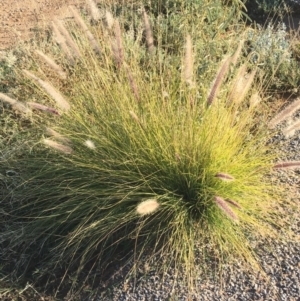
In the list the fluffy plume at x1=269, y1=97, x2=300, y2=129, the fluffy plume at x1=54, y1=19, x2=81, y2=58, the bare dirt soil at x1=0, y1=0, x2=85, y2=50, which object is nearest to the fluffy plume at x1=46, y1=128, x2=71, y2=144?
the fluffy plume at x1=54, y1=19, x2=81, y2=58

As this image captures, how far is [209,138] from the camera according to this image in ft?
10.6

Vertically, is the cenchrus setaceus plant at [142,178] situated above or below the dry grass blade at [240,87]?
below

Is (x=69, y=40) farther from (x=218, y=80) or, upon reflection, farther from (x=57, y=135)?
(x=218, y=80)

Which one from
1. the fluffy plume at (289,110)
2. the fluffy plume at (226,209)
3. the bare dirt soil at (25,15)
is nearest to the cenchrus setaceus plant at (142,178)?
the fluffy plume at (289,110)

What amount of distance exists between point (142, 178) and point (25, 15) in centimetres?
385

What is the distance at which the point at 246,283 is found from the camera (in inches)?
120

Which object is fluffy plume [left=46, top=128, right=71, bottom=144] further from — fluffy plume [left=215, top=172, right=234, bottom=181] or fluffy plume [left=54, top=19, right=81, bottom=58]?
fluffy plume [left=215, top=172, right=234, bottom=181]

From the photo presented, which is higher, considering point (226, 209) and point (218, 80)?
point (218, 80)

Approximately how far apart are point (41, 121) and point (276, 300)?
2.24 metres

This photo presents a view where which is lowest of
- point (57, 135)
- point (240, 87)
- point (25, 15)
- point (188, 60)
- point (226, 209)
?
point (25, 15)

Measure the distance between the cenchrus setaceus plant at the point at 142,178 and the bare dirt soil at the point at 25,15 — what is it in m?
2.49

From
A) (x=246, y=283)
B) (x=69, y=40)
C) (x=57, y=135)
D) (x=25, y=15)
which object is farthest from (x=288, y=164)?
(x=25, y=15)

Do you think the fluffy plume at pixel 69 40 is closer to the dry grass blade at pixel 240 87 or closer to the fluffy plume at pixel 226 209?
the dry grass blade at pixel 240 87

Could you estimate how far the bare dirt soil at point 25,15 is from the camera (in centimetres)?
583
